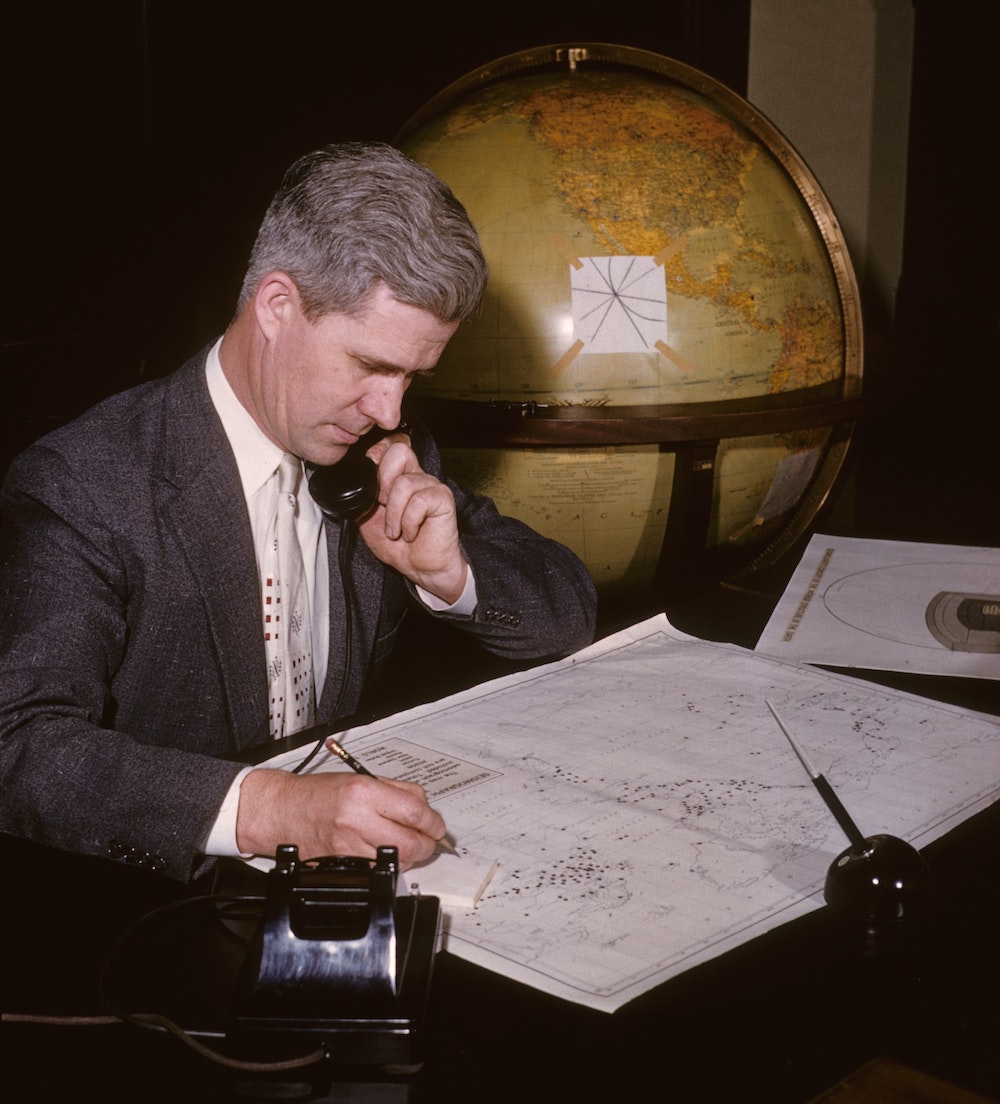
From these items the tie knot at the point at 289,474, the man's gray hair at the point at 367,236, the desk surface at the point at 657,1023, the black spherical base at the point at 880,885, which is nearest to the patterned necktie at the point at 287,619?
the tie knot at the point at 289,474

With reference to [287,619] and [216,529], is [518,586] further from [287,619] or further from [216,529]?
[216,529]

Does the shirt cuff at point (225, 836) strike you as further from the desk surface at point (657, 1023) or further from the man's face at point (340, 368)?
the man's face at point (340, 368)

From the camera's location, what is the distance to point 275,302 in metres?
1.31

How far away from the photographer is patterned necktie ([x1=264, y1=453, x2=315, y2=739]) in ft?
4.83

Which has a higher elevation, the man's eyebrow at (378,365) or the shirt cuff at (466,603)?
the man's eyebrow at (378,365)

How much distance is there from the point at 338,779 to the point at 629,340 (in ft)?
2.86

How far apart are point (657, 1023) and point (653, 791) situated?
0.32 m

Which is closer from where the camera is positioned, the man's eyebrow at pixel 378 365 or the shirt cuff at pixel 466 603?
the man's eyebrow at pixel 378 365

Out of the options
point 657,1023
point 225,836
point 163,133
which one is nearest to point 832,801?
point 657,1023

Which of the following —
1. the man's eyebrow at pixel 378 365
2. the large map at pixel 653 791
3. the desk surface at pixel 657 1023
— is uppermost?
the man's eyebrow at pixel 378 365

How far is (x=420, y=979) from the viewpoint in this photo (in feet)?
2.56

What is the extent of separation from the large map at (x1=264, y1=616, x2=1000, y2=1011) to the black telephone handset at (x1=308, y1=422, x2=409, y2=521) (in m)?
0.26

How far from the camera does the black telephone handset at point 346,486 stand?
1.44 metres

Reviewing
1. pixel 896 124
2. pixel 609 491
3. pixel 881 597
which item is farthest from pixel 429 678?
pixel 896 124
